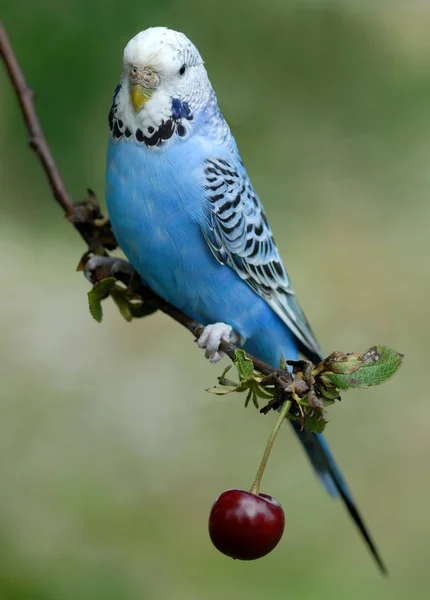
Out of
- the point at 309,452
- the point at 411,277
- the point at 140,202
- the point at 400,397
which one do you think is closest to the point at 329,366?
the point at 140,202

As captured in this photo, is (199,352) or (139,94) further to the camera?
(199,352)

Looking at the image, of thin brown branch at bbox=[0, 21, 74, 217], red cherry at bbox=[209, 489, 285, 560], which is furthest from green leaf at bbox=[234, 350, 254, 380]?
thin brown branch at bbox=[0, 21, 74, 217]

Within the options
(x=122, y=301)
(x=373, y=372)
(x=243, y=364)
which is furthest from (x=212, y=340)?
(x=373, y=372)

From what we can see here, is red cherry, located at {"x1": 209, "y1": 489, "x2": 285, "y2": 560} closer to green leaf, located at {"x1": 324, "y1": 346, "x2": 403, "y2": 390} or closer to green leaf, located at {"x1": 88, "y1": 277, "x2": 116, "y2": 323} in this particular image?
green leaf, located at {"x1": 324, "y1": 346, "x2": 403, "y2": 390}

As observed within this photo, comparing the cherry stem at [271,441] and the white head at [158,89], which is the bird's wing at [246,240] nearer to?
the white head at [158,89]

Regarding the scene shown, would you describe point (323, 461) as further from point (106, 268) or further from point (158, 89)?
point (158, 89)

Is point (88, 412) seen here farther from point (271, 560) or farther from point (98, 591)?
point (271, 560)
